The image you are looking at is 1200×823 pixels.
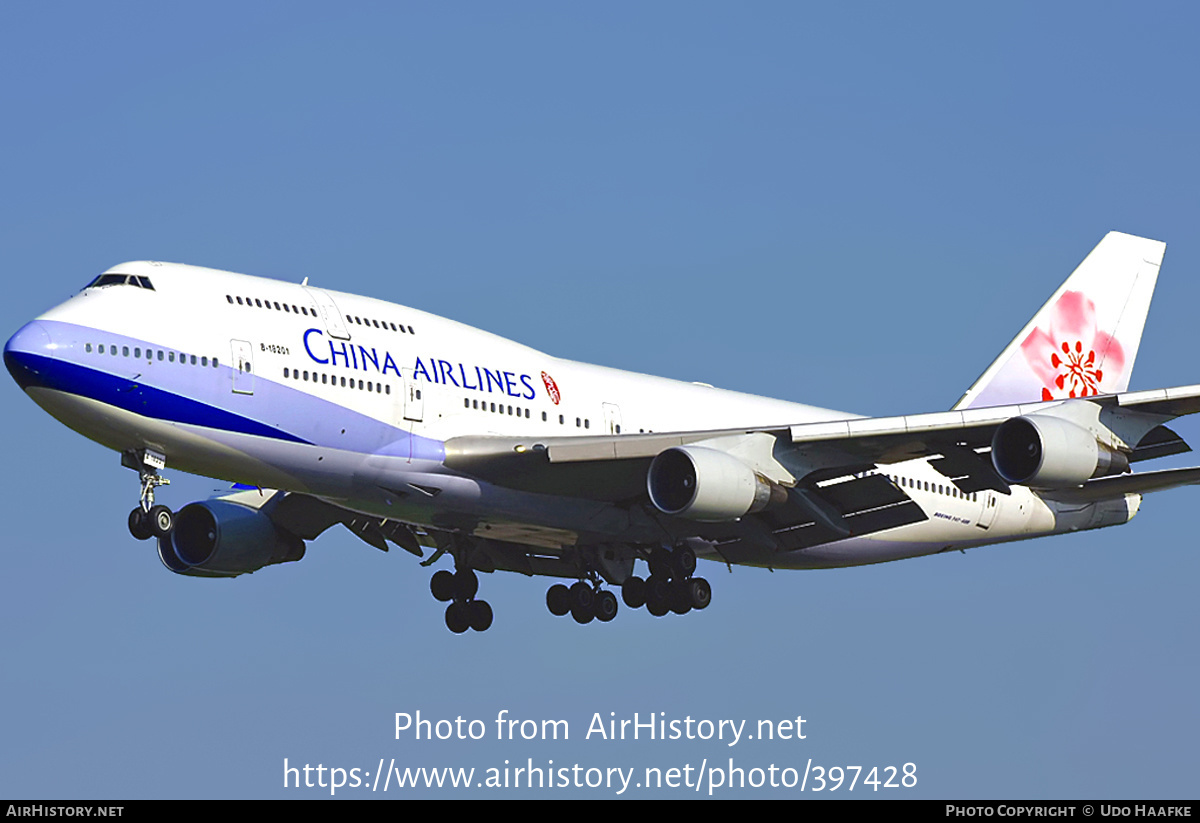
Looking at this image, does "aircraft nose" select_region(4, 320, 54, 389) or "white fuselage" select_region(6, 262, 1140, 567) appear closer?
"aircraft nose" select_region(4, 320, 54, 389)

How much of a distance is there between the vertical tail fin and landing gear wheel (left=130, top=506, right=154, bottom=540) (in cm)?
2365

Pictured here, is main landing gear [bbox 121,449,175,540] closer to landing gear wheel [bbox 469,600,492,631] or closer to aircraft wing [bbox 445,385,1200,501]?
aircraft wing [bbox 445,385,1200,501]

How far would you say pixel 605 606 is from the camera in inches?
1633

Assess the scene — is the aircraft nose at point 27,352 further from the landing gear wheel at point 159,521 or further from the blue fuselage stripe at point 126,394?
the landing gear wheel at point 159,521

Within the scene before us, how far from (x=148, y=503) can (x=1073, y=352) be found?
27.0m

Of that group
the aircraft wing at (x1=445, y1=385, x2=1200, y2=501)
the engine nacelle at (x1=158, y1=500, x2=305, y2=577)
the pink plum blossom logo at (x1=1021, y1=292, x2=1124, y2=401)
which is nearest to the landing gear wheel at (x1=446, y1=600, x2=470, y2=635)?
the engine nacelle at (x1=158, y1=500, x2=305, y2=577)

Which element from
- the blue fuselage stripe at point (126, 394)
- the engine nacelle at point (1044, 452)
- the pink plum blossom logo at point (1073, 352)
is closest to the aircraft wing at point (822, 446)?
the engine nacelle at point (1044, 452)

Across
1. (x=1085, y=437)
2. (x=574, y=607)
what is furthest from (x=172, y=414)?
(x=1085, y=437)

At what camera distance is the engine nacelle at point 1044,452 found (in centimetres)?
3509

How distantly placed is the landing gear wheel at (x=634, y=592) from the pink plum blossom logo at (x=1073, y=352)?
1441cm

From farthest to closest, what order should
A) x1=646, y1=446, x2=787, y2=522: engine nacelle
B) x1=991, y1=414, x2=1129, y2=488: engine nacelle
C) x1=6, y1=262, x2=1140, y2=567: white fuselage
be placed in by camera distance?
x1=646, y1=446, x2=787, y2=522: engine nacelle
x1=991, y1=414, x2=1129, y2=488: engine nacelle
x1=6, y1=262, x2=1140, y2=567: white fuselage

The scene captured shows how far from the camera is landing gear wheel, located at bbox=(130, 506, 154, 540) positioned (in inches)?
1280

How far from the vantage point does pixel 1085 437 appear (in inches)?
1407
